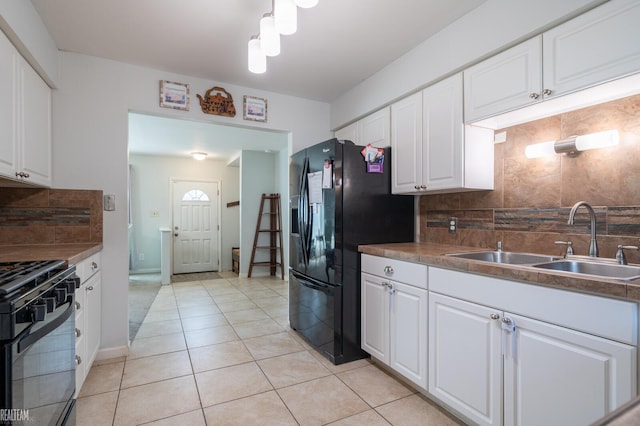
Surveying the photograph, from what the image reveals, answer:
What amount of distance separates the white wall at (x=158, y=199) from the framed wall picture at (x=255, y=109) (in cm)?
414

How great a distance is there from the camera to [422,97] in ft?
7.72

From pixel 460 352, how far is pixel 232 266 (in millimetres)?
5762

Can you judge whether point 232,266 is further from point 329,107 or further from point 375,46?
point 375,46

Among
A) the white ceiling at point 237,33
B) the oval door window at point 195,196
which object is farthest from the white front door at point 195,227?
the white ceiling at point 237,33

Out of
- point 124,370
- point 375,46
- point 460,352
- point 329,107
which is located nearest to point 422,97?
point 375,46

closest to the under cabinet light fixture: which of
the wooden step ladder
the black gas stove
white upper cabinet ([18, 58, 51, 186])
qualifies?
the black gas stove

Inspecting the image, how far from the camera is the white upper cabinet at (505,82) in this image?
5.47 feet

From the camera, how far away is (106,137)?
2553 mm

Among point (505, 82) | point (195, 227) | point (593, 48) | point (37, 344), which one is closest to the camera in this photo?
point (37, 344)

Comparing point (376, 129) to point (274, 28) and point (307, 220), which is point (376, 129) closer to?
point (307, 220)

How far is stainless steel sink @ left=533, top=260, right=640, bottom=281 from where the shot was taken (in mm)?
1442

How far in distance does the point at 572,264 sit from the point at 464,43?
4.81ft

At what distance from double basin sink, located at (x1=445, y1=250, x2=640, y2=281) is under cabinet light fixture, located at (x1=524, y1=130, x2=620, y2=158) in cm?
59

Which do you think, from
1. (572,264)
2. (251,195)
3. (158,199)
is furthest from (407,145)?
(158,199)
